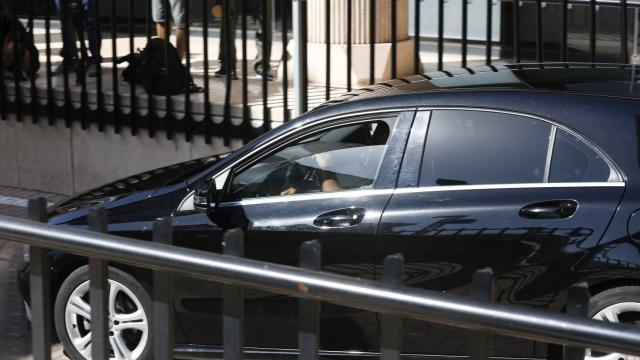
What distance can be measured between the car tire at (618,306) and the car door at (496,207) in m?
0.17

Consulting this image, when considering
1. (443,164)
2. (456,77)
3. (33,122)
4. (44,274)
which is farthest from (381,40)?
(44,274)

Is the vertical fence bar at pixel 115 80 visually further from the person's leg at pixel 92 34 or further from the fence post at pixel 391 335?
the fence post at pixel 391 335

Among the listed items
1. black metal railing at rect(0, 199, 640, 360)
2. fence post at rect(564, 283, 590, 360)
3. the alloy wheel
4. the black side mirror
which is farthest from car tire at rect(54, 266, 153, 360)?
fence post at rect(564, 283, 590, 360)

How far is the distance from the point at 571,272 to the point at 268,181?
5.04 feet

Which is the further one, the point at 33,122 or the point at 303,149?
the point at 33,122

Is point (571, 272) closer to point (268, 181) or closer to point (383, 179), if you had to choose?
point (383, 179)

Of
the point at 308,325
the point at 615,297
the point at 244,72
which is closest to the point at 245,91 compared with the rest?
the point at 244,72

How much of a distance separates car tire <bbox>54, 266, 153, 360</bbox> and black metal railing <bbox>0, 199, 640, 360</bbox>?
98.2 inches

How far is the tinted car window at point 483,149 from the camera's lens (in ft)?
16.9

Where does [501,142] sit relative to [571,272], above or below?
above

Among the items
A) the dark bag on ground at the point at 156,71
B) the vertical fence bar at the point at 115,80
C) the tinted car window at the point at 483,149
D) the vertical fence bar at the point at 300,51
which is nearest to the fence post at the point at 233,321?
the tinted car window at the point at 483,149

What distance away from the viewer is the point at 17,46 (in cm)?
1045

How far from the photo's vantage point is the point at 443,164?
208 inches

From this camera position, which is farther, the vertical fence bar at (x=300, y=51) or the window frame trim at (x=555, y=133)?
the vertical fence bar at (x=300, y=51)
